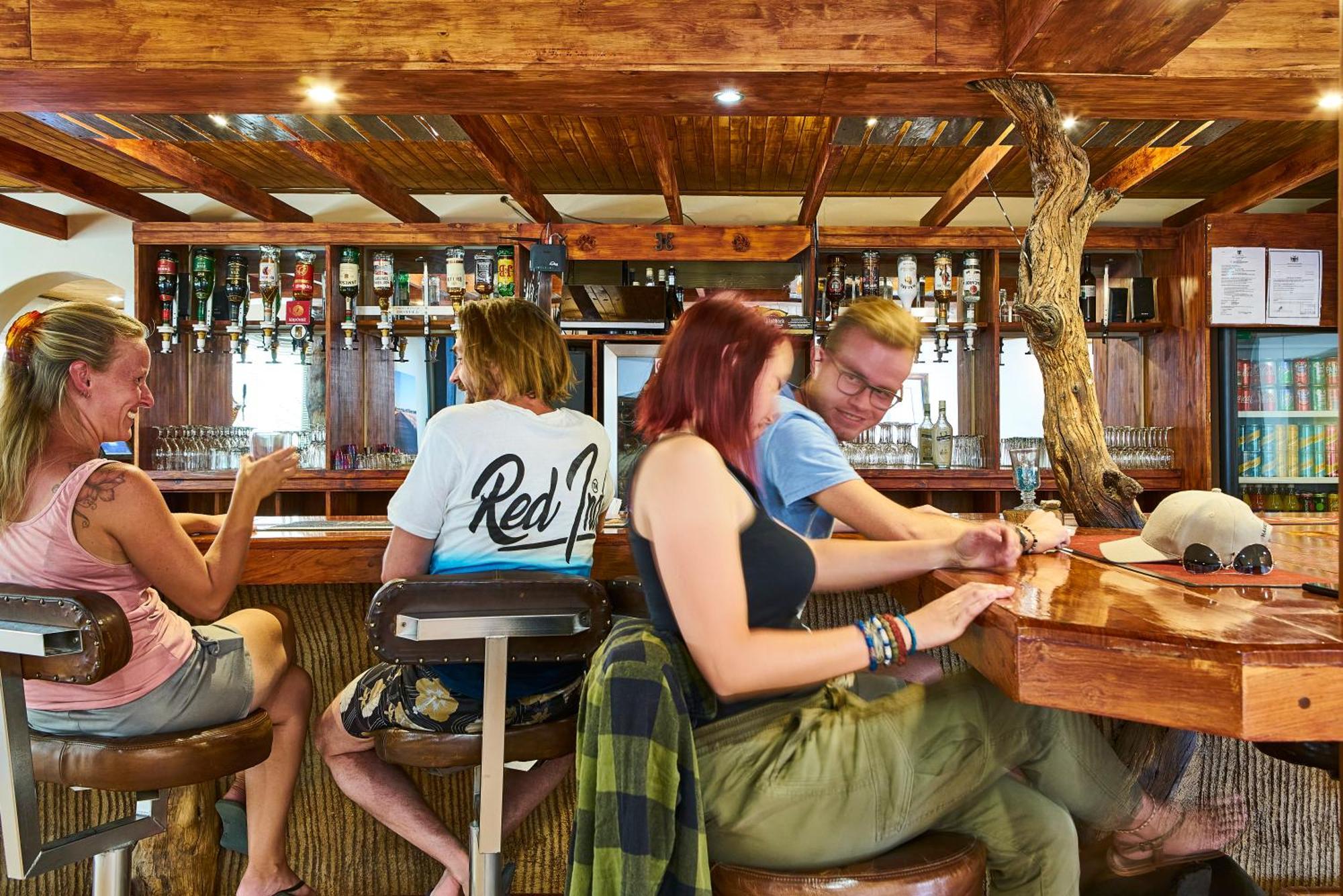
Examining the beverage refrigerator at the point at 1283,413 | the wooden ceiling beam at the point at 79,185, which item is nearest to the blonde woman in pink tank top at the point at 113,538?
the wooden ceiling beam at the point at 79,185

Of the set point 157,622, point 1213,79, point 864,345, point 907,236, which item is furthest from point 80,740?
point 907,236

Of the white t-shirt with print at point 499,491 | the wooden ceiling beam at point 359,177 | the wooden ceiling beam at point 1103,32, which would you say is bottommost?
the white t-shirt with print at point 499,491

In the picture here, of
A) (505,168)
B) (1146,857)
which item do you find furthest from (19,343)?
(505,168)

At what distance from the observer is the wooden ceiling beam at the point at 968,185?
3.92 metres

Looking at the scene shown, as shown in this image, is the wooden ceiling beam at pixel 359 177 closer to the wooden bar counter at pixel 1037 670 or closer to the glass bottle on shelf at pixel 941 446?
the wooden bar counter at pixel 1037 670

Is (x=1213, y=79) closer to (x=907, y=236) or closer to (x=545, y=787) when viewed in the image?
(x=907, y=236)

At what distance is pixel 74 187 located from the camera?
4348 millimetres

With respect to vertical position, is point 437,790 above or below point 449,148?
below

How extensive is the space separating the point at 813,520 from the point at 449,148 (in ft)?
11.3

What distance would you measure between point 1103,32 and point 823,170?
68.3 inches

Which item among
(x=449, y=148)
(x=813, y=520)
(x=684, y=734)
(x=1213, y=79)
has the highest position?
(x=449, y=148)

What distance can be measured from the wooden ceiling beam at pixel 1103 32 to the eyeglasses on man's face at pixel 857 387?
40.5 inches

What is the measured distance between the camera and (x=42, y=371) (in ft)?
5.15

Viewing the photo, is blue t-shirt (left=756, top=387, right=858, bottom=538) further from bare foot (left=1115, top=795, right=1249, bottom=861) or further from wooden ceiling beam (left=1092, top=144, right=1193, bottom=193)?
wooden ceiling beam (left=1092, top=144, right=1193, bottom=193)
